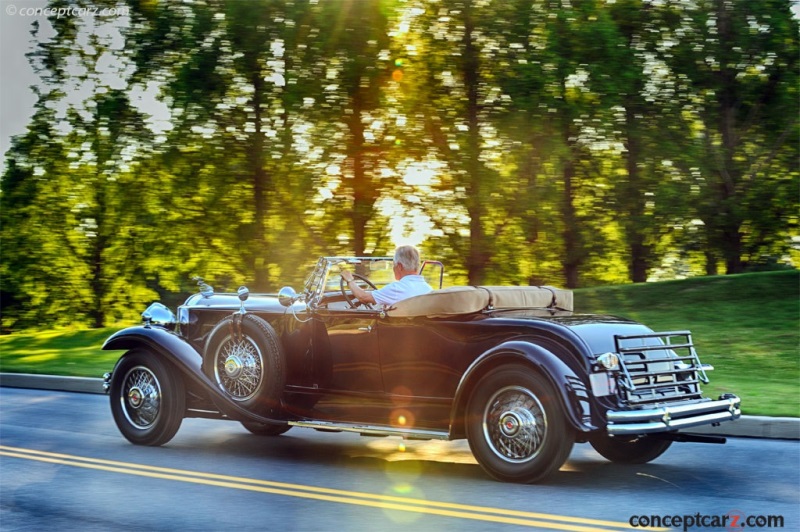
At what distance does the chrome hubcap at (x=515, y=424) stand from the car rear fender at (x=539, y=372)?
0.67ft

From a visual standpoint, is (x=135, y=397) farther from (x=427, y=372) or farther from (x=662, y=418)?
(x=662, y=418)

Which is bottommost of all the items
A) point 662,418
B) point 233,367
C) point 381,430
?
point 381,430

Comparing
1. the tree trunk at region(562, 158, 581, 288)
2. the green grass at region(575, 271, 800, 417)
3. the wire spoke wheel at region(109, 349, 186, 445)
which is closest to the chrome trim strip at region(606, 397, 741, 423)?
the green grass at region(575, 271, 800, 417)

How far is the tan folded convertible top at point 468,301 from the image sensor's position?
7992 mm

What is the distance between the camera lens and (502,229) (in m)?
26.5

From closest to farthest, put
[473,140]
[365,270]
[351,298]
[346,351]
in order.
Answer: [346,351] < [351,298] < [365,270] < [473,140]

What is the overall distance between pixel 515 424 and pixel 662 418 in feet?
3.43

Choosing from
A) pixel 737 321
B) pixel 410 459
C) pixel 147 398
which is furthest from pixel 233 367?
pixel 737 321

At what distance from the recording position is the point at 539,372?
7.33 m

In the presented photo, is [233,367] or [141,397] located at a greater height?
[233,367]

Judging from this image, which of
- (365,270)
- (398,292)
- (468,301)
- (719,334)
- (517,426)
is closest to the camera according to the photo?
(517,426)

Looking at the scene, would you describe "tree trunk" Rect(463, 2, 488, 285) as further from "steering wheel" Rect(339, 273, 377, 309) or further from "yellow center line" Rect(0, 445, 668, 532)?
"yellow center line" Rect(0, 445, 668, 532)

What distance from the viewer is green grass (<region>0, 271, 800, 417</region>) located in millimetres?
13992

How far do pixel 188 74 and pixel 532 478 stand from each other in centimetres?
1924
